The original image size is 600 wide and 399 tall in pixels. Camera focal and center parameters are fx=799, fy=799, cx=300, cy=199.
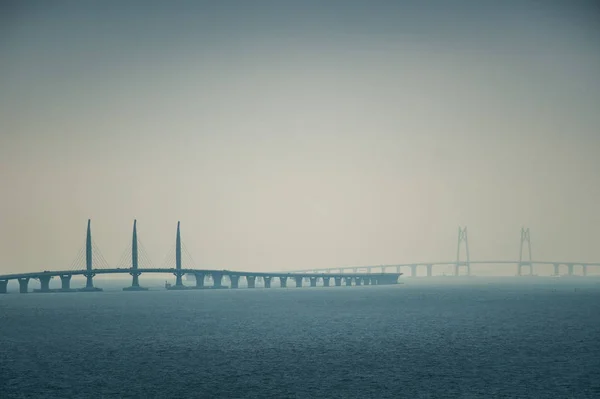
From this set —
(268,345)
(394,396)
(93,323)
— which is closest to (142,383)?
(394,396)

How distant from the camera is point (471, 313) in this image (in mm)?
120062

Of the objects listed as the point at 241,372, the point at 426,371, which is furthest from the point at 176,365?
the point at 426,371

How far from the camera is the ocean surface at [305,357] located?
48.5 m

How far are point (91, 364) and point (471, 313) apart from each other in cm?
7262

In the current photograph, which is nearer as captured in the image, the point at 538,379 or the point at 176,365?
the point at 538,379

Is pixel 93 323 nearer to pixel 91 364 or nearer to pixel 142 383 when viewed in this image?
pixel 91 364

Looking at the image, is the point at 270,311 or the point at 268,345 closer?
the point at 268,345

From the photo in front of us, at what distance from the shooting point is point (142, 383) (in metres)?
51.3

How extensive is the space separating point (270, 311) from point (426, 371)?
Result: 7724 centimetres

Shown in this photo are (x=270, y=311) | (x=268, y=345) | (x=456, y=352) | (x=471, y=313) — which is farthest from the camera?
(x=270, y=311)

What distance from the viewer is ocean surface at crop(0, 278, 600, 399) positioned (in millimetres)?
48531

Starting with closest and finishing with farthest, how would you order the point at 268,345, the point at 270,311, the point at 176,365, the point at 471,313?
the point at 176,365 → the point at 268,345 → the point at 471,313 → the point at 270,311

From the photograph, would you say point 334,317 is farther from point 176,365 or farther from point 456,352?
point 176,365

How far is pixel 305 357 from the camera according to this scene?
63938 mm
